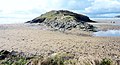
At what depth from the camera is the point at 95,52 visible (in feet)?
76.2

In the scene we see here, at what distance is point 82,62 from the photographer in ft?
32.1

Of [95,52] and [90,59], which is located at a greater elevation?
[90,59]

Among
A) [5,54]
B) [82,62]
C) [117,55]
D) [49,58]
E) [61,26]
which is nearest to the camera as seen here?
[82,62]

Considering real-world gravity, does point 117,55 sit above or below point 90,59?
below

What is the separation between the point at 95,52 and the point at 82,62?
13.7 m

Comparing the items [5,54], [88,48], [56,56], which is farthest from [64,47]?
[56,56]

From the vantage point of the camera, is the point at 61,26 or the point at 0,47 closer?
the point at 0,47

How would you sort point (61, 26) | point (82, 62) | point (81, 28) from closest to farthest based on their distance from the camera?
point (82, 62), point (81, 28), point (61, 26)

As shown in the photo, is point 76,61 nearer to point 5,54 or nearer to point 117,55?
point 5,54

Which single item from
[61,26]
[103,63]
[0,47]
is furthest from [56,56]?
[61,26]

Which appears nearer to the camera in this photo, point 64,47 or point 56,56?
point 56,56

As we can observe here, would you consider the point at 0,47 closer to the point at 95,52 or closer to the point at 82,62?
the point at 95,52

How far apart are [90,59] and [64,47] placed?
1597cm

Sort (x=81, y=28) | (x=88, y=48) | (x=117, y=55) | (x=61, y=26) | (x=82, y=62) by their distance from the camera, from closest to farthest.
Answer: (x=82, y=62)
(x=117, y=55)
(x=88, y=48)
(x=81, y=28)
(x=61, y=26)
